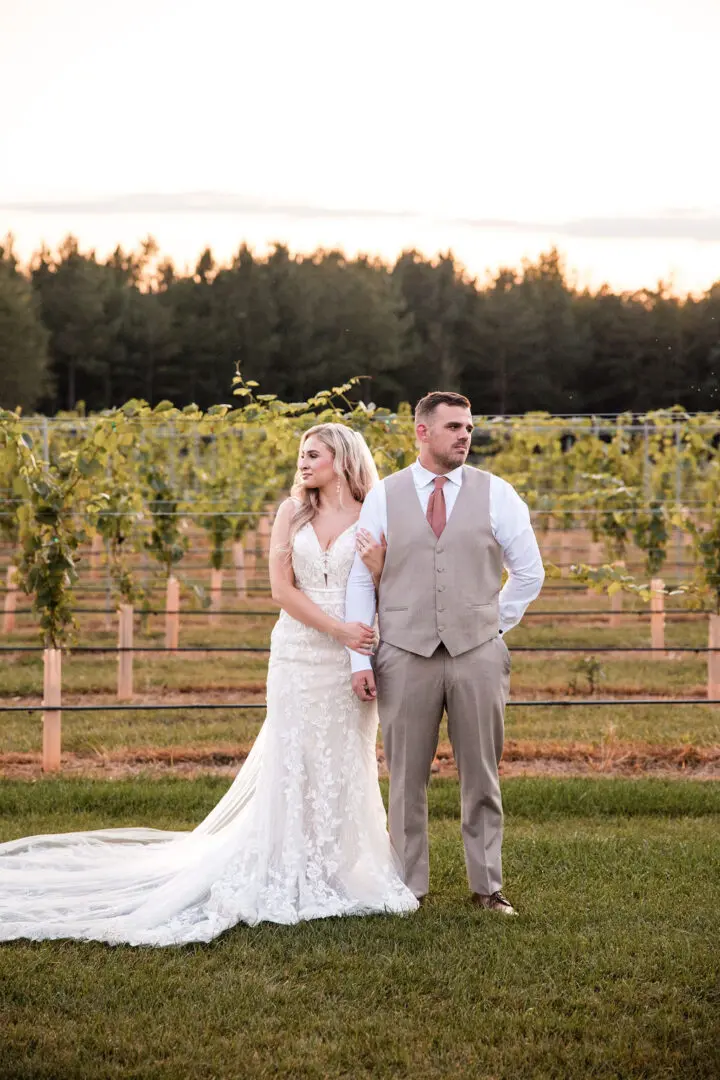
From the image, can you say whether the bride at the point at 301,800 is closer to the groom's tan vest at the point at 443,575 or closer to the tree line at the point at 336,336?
the groom's tan vest at the point at 443,575

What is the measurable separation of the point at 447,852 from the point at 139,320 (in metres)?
46.0

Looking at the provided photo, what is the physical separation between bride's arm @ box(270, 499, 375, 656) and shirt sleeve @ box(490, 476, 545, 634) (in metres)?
0.51

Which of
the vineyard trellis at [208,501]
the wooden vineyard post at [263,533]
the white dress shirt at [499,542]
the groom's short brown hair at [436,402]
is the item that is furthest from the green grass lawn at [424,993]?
the wooden vineyard post at [263,533]

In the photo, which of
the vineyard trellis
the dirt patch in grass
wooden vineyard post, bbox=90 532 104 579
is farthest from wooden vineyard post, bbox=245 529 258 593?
the dirt patch in grass

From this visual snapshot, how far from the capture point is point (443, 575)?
4309 mm

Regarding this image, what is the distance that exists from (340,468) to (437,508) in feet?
1.45

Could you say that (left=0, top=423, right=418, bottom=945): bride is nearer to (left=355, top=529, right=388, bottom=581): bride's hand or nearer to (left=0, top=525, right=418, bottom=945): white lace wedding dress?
(left=0, top=525, right=418, bottom=945): white lace wedding dress

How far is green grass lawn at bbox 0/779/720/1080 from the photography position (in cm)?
334

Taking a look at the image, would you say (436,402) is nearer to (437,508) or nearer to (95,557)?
(437,508)

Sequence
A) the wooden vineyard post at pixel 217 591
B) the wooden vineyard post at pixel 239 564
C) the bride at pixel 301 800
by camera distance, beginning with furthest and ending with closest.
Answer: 1. the wooden vineyard post at pixel 239 564
2. the wooden vineyard post at pixel 217 591
3. the bride at pixel 301 800

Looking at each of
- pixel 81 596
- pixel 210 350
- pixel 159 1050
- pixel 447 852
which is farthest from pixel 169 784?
pixel 210 350

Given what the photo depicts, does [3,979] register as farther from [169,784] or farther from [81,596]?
[81,596]

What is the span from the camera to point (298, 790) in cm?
457

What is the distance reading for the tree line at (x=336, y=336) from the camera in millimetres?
46438
